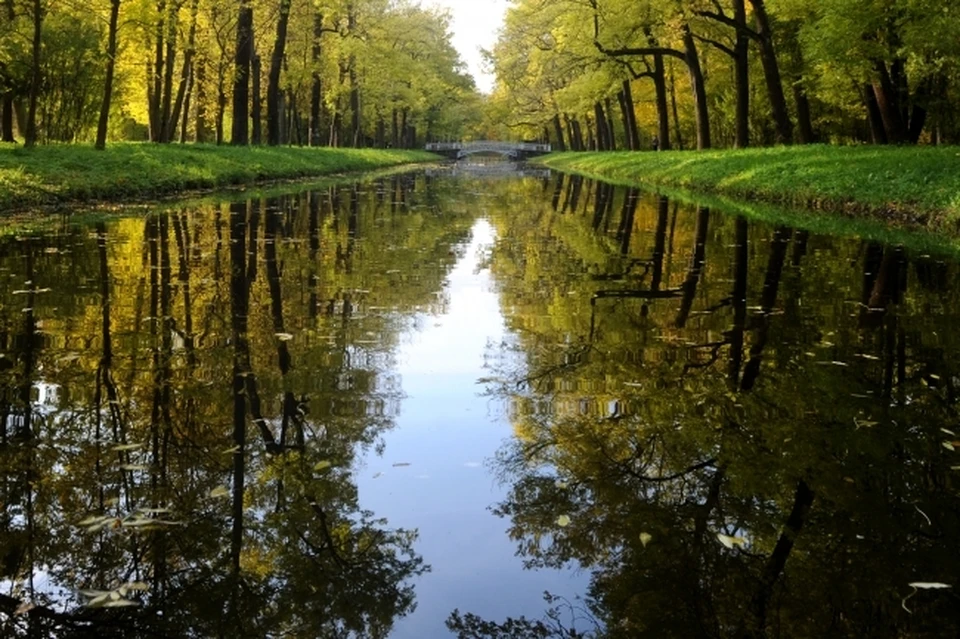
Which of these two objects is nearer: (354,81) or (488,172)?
(488,172)

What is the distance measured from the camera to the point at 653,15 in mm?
29656

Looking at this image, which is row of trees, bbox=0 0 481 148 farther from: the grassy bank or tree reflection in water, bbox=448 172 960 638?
tree reflection in water, bbox=448 172 960 638

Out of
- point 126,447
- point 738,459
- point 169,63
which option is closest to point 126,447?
point 126,447

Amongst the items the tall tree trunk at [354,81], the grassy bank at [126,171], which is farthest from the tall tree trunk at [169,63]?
the tall tree trunk at [354,81]

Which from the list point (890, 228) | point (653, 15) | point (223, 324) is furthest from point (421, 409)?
point (653, 15)

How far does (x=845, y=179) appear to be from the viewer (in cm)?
1647

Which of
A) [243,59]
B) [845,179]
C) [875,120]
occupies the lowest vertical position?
[845,179]

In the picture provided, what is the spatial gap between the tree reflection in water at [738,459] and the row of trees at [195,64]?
1781 centimetres

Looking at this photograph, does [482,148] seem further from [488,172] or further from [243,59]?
[243,59]

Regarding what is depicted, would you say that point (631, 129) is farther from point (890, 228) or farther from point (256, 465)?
point (256, 465)

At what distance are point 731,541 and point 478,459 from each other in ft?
4.34

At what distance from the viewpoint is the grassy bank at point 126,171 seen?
15852 mm

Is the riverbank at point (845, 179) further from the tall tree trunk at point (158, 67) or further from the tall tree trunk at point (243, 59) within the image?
the tall tree trunk at point (158, 67)

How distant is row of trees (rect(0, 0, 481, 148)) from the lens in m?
23.0
